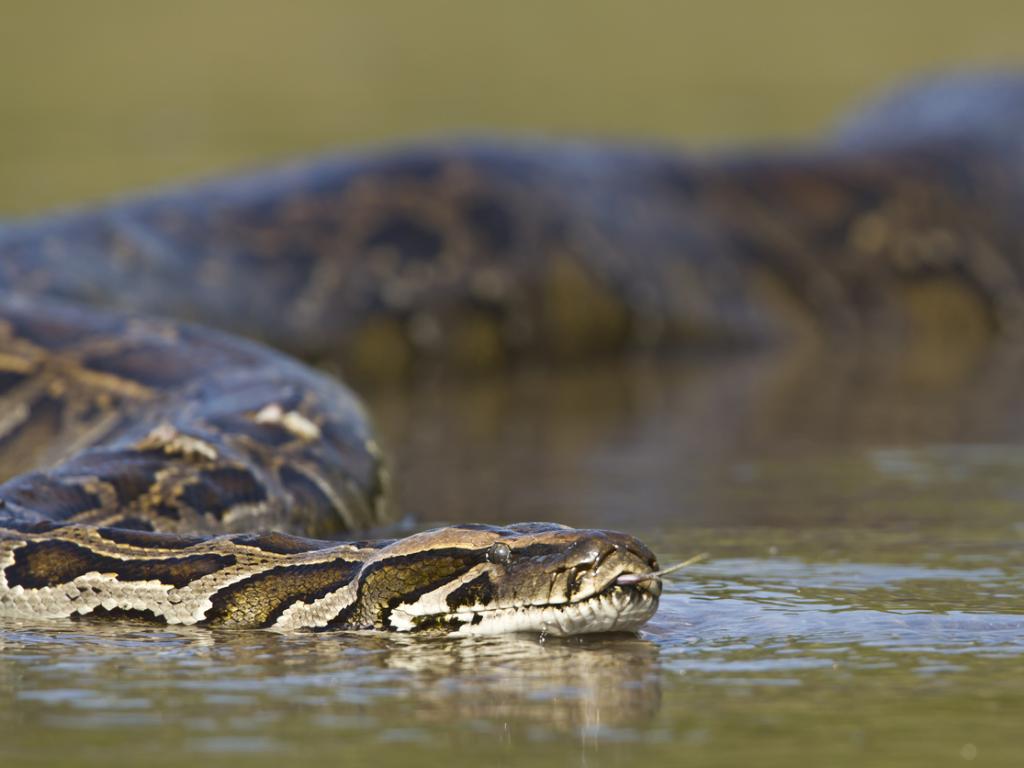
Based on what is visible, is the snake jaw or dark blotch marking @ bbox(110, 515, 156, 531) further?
dark blotch marking @ bbox(110, 515, 156, 531)

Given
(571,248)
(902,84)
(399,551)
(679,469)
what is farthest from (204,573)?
(902,84)

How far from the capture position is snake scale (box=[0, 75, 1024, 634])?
20.4 feet

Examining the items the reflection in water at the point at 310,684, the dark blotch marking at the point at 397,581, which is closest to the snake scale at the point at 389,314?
the dark blotch marking at the point at 397,581

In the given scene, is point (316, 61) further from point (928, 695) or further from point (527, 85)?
point (928, 695)

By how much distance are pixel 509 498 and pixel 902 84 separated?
48.2 ft

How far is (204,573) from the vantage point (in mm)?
6301

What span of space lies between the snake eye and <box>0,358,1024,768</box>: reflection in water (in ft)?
0.79

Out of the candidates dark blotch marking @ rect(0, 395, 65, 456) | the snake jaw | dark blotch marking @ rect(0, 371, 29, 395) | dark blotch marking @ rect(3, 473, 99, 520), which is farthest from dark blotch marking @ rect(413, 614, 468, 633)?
dark blotch marking @ rect(0, 371, 29, 395)

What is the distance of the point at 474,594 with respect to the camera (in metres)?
6.01

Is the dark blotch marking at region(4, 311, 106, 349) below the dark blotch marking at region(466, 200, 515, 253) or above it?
below

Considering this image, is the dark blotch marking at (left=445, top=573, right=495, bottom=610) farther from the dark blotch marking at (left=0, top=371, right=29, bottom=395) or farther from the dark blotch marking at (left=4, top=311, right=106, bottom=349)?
the dark blotch marking at (left=4, top=311, right=106, bottom=349)

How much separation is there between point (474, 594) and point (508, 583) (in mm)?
113

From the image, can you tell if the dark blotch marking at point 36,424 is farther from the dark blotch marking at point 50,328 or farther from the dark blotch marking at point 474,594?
the dark blotch marking at point 474,594

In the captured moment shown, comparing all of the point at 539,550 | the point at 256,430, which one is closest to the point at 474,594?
the point at 539,550
